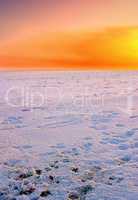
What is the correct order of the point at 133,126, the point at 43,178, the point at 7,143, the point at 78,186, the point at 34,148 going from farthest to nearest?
the point at 133,126, the point at 7,143, the point at 34,148, the point at 43,178, the point at 78,186

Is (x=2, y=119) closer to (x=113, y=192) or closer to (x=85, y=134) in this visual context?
(x=85, y=134)

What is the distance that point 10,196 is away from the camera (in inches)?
241

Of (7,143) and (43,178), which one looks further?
(7,143)

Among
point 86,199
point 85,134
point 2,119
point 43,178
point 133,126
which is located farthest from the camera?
point 2,119

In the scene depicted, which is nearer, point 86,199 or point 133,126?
point 86,199

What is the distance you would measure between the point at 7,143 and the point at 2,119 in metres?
4.04

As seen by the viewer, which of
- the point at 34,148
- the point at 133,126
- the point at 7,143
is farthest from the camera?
the point at 133,126

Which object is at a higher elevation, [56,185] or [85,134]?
A: [85,134]

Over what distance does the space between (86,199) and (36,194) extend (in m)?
0.99

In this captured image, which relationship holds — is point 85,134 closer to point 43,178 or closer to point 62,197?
point 43,178

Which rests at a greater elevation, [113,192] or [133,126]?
[133,126]

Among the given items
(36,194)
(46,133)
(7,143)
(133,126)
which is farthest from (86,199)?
(133,126)

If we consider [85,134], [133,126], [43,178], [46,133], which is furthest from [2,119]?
[43,178]

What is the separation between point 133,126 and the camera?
11.4m
